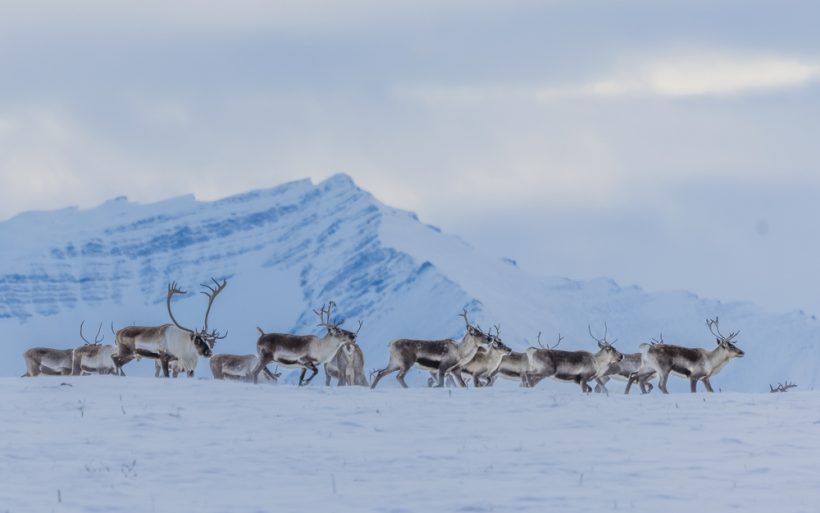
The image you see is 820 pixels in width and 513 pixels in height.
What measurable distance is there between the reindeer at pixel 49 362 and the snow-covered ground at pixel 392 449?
6.38 metres

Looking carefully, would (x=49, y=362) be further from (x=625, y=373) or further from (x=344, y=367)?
(x=625, y=373)

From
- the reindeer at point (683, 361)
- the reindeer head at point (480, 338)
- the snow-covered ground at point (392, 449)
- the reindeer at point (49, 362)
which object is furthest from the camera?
the reindeer at point (49, 362)

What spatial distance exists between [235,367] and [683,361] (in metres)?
9.19

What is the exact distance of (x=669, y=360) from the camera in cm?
2862

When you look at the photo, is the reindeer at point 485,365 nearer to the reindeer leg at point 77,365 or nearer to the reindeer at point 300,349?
the reindeer at point 300,349

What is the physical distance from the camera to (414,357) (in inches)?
1142

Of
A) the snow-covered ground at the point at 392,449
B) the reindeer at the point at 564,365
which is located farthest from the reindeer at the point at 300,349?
the reindeer at the point at 564,365

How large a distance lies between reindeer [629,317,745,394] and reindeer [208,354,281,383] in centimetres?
776

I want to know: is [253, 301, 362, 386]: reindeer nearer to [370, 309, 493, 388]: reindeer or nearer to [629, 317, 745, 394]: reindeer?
[370, 309, 493, 388]: reindeer

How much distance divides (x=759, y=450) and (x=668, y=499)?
344 cm

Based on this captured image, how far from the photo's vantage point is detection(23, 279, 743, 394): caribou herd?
2831 centimetres

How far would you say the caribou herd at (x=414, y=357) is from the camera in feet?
92.9

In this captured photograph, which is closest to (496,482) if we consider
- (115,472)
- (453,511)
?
(453,511)

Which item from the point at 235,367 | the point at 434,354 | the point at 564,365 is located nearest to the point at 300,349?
the point at 434,354
